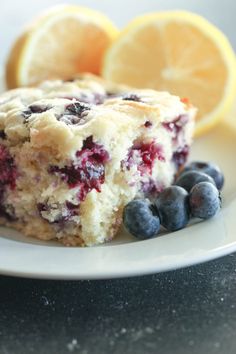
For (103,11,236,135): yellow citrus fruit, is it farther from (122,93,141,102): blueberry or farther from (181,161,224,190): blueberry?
(122,93,141,102): blueberry

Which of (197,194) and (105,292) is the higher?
(197,194)

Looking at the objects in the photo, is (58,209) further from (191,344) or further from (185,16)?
(185,16)

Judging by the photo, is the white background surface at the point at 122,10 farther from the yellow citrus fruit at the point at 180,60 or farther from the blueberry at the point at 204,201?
the blueberry at the point at 204,201

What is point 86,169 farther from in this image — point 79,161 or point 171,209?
point 171,209

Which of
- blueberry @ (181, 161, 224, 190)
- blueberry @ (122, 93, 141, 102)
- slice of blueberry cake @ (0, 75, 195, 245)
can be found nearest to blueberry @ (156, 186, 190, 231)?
slice of blueberry cake @ (0, 75, 195, 245)

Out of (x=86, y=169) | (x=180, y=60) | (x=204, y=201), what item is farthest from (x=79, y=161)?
Answer: (x=180, y=60)

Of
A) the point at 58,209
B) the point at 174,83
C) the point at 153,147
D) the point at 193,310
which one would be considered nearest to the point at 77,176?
the point at 58,209
